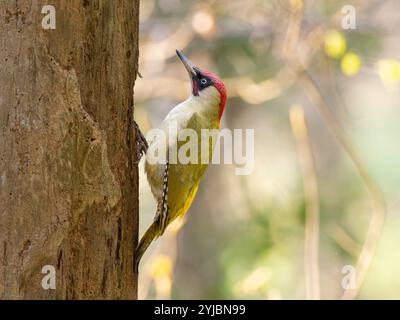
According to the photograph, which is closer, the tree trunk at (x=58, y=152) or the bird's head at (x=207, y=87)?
the tree trunk at (x=58, y=152)

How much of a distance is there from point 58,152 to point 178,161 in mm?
1080

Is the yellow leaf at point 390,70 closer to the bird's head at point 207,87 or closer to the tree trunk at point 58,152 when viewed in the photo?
the bird's head at point 207,87

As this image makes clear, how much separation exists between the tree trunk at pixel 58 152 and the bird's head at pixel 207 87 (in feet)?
3.70

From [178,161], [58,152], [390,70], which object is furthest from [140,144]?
[390,70]

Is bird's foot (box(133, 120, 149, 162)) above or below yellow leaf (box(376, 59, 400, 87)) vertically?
below

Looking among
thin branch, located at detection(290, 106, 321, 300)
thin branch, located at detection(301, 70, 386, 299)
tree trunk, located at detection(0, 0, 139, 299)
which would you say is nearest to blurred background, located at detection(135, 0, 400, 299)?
thin branch, located at detection(290, 106, 321, 300)

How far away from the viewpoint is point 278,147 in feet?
25.9

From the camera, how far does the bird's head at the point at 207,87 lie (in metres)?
4.21

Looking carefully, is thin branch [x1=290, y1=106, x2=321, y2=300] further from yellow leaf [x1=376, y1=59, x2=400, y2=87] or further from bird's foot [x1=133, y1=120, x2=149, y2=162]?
bird's foot [x1=133, y1=120, x2=149, y2=162]

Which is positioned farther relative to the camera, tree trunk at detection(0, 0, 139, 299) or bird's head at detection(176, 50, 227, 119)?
bird's head at detection(176, 50, 227, 119)

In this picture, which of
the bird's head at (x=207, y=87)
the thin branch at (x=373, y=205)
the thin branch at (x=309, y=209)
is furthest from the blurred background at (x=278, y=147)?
the bird's head at (x=207, y=87)

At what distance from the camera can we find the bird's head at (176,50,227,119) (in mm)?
4207

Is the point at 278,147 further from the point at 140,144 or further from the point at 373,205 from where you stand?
the point at 140,144
